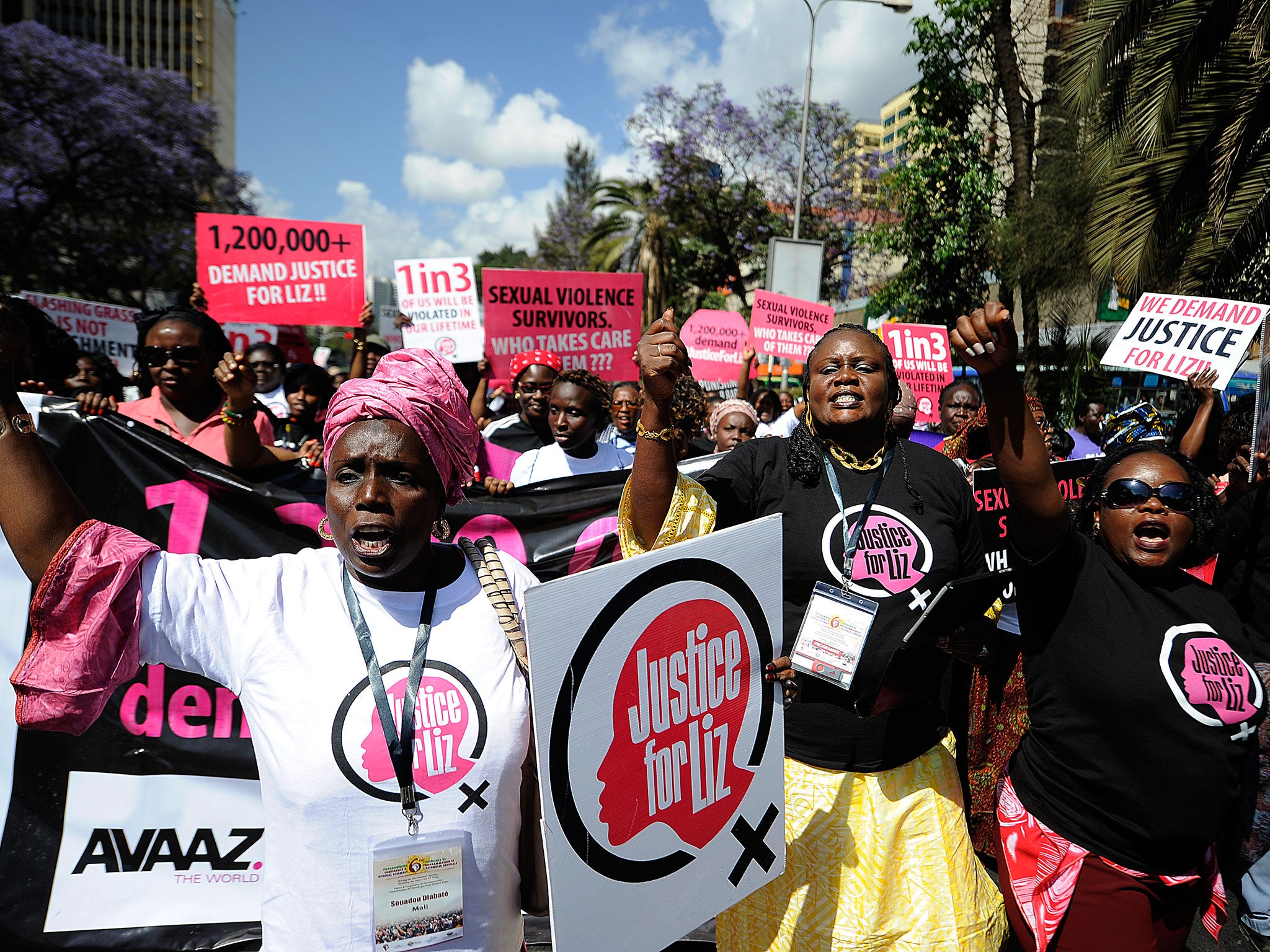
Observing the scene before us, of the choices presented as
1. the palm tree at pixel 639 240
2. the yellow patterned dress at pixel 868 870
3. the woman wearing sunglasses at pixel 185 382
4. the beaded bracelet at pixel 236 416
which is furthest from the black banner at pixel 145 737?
the palm tree at pixel 639 240

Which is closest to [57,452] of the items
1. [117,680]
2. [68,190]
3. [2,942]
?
[2,942]

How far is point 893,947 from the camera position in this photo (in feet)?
6.93

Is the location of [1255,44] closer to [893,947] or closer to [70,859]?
[893,947]

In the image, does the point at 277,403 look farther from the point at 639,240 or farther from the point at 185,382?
the point at 639,240

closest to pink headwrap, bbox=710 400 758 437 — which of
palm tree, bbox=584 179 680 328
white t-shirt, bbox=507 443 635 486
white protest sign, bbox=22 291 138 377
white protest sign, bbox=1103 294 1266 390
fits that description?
white t-shirt, bbox=507 443 635 486

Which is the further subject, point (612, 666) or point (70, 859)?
point (70, 859)

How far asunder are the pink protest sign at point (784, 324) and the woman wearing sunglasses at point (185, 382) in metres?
5.68

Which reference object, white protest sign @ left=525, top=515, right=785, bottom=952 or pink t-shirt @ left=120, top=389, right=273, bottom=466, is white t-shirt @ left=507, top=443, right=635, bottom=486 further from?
white protest sign @ left=525, top=515, right=785, bottom=952

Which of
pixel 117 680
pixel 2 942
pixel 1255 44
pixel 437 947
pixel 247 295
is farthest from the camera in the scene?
pixel 1255 44

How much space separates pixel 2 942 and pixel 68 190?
19842 mm

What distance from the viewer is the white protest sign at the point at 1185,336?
5113 mm

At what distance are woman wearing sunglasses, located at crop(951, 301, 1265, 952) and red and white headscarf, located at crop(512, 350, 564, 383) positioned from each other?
393cm

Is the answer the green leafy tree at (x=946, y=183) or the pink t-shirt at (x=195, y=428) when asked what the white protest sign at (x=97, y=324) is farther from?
the green leafy tree at (x=946, y=183)

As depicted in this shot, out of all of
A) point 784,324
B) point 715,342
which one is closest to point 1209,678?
point 784,324
